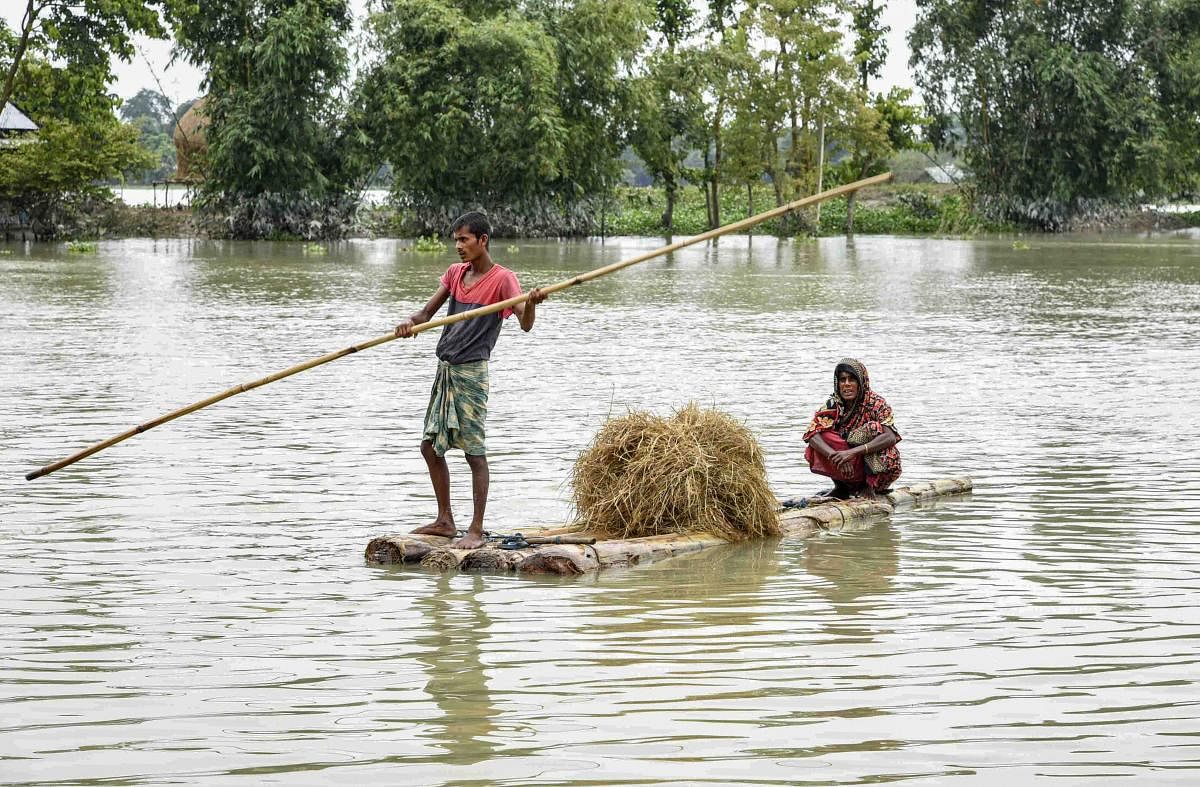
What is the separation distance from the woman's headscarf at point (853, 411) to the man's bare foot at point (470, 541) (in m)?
2.09

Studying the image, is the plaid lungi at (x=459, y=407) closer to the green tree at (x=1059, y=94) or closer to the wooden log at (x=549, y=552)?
the wooden log at (x=549, y=552)

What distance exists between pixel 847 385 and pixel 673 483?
130 cm

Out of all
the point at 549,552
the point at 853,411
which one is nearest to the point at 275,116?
the point at 853,411

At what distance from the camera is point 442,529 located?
7371 mm

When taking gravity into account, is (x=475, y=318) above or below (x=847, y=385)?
above

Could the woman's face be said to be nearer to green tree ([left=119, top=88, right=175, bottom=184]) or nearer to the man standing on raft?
the man standing on raft

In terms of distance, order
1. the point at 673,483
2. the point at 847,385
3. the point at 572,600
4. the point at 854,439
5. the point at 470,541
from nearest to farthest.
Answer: the point at 572,600, the point at 470,541, the point at 673,483, the point at 847,385, the point at 854,439

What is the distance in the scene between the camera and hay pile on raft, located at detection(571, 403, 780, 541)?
761 centimetres

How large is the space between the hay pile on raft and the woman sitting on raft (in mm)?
747

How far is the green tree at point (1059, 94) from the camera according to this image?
57531mm


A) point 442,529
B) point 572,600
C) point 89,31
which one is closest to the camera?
point 572,600

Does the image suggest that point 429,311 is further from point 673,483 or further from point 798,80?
point 798,80

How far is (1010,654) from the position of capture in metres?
5.49

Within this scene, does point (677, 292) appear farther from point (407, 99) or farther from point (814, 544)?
point (407, 99)
